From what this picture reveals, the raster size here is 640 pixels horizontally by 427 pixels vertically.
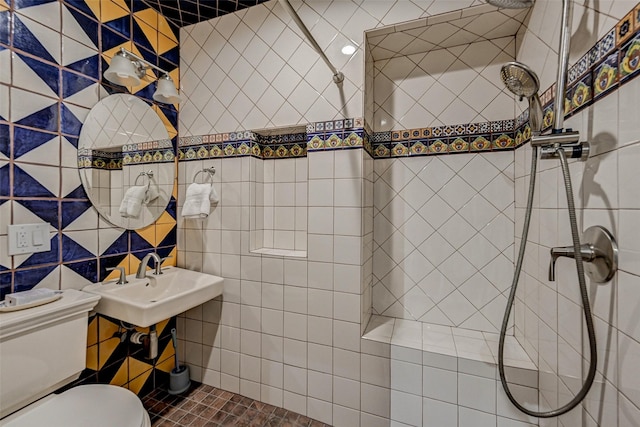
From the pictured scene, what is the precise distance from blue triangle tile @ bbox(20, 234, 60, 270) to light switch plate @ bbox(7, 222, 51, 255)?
0.06ft

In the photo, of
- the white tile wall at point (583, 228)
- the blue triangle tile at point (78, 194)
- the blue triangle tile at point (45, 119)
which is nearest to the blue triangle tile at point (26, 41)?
the blue triangle tile at point (45, 119)

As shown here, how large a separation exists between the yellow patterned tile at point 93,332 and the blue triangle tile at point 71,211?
52 centimetres

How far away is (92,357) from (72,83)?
142cm

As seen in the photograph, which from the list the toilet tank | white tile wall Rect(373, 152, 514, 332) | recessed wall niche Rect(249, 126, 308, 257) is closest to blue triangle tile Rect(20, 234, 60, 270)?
the toilet tank

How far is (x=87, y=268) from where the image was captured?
1.44 metres

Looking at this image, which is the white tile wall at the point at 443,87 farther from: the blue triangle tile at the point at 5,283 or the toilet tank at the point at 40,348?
the blue triangle tile at the point at 5,283

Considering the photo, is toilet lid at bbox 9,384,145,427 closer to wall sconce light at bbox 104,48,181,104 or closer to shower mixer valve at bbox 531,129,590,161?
wall sconce light at bbox 104,48,181,104

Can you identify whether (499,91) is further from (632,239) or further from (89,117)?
(89,117)

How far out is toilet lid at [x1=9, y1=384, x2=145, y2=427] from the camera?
1.00 meters

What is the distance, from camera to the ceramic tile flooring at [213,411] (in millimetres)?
1529

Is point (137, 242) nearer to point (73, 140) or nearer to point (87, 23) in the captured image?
point (73, 140)

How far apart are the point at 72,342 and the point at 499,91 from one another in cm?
248

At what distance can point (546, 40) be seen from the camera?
1.17 metres

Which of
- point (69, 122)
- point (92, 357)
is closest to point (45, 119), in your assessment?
point (69, 122)
